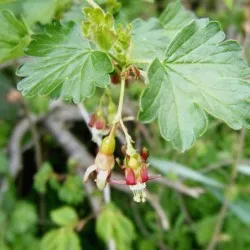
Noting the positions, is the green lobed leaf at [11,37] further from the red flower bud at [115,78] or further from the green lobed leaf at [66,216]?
the green lobed leaf at [66,216]

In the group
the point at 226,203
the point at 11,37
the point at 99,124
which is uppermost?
the point at 11,37

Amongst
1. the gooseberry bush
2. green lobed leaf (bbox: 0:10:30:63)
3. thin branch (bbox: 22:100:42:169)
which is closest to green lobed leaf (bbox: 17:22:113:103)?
the gooseberry bush

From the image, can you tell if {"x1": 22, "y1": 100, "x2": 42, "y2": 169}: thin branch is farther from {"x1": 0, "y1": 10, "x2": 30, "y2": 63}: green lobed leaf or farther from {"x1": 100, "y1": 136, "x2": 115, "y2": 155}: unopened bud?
{"x1": 100, "y1": 136, "x2": 115, "y2": 155}: unopened bud

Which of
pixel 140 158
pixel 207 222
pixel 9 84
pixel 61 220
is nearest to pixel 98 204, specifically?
pixel 61 220

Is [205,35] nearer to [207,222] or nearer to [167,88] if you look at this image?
[167,88]

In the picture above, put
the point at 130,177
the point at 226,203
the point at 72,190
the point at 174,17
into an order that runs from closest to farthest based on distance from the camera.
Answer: the point at 130,177, the point at 174,17, the point at 72,190, the point at 226,203

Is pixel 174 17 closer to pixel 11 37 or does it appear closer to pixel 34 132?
pixel 11 37

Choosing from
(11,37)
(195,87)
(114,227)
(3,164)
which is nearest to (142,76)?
(195,87)
